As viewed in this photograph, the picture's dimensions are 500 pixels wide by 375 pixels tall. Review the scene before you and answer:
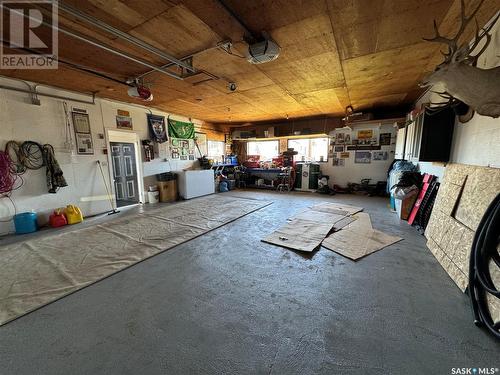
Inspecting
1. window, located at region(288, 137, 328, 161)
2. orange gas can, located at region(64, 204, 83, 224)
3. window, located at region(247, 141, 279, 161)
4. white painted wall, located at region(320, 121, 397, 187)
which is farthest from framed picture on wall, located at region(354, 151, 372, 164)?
orange gas can, located at region(64, 204, 83, 224)

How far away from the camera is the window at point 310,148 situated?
7.78 meters

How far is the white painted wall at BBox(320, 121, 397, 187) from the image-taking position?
6471 mm

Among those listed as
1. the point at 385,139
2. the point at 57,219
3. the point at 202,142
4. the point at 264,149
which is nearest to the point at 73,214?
the point at 57,219

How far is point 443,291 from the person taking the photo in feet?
6.29

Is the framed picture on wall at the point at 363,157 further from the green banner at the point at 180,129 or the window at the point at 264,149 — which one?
the green banner at the point at 180,129

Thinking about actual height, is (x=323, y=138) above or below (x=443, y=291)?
above

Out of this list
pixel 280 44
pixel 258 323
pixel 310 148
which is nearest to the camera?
pixel 258 323

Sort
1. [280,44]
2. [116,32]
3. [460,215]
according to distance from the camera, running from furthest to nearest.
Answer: [280,44] < [460,215] < [116,32]

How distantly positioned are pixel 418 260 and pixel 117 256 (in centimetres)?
382

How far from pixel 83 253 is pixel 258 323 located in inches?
104

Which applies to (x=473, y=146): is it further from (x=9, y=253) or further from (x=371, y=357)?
(x=9, y=253)

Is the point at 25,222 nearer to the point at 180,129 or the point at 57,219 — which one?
the point at 57,219

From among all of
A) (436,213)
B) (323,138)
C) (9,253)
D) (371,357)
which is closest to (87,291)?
(9,253)

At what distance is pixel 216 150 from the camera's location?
28.8 ft
